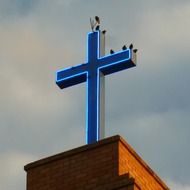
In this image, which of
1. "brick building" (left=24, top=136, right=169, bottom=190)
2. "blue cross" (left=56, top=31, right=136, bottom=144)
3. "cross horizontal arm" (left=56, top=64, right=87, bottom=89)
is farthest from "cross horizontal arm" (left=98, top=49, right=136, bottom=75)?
"brick building" (left=24, top=136, right=169, bottom=190)

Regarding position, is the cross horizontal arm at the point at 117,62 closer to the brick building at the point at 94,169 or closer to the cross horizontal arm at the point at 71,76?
the cross horizontal arm at the point at 71,76

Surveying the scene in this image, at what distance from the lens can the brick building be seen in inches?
871

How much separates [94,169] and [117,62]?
424 cm

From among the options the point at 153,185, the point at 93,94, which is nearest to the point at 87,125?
the point at 93,94

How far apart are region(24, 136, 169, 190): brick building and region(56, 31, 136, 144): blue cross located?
1387mm

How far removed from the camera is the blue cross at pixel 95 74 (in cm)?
2464

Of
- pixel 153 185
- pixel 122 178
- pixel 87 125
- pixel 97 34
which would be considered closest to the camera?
pixel 122 178

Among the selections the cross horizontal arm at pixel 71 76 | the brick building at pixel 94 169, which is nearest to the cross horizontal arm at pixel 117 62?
the cross horizontal arm at pixel 71 76

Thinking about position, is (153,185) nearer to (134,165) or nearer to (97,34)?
(134,165)

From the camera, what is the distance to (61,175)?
22.9m

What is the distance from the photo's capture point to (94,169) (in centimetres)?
2242

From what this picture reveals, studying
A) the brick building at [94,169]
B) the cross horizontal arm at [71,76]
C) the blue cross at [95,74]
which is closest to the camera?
the brick building at [94,169]

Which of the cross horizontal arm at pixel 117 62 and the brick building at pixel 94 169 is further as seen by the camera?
the cross horizontal arm at pixel 117 62

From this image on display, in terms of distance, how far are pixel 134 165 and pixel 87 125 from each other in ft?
7.81
